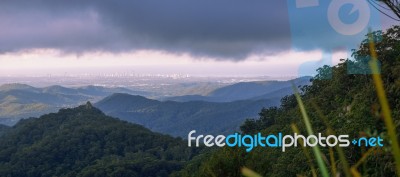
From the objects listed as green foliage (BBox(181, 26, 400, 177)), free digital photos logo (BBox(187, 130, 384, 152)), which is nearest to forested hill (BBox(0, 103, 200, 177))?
green foliage (BBox(181, 26, 400, 177))

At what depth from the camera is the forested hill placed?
298 ft

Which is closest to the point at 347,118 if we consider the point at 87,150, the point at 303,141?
the point at 303,141

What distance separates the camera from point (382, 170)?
49.0 ft

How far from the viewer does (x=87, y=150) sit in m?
113

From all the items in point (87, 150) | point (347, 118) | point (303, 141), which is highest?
point (303, 141)

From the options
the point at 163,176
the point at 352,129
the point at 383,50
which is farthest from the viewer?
the point at 163,176

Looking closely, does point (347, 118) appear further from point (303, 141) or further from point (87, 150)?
point (87, 150)

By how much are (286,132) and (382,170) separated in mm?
17812

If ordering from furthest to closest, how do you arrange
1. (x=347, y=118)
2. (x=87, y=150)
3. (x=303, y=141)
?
1. (x=87, y=150)
2. (x=347, y=118)
3. (x=303, y=141)

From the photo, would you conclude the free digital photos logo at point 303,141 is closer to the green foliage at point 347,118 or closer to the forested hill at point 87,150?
the green foliage at point 347,118

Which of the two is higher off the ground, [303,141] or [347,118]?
[303,141]

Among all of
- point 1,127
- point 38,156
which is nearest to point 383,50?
point 38,156

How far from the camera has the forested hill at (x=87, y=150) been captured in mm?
90750

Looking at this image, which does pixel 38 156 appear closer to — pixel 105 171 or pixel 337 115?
pixel 105 171
